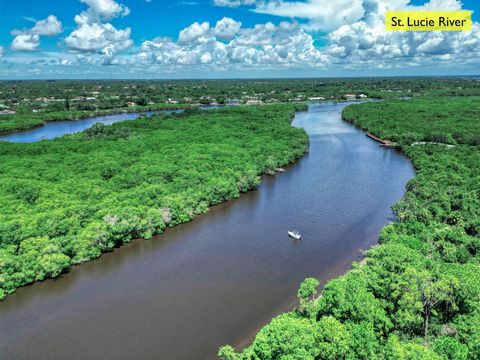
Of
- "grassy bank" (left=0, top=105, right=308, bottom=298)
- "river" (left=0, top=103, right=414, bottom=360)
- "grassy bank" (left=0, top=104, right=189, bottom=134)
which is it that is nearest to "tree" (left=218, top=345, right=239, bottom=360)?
"river" (left=0, top=103, right=414, bottom=360)

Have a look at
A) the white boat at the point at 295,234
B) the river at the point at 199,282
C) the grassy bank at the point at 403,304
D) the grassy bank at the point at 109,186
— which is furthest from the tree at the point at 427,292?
the grassy bank at the point at 109,186

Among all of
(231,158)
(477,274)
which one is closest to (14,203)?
(231,158)

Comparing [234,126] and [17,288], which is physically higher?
[234,126]

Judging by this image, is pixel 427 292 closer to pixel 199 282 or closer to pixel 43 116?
pixel 199 282

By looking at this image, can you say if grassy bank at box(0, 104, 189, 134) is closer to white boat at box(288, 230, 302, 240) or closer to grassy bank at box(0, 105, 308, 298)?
grassy bank at box(0, 105, 308, 298)

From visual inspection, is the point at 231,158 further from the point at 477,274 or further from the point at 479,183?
the point at 477,274

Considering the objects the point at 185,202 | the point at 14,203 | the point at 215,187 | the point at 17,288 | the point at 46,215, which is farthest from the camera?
the point at 215,187

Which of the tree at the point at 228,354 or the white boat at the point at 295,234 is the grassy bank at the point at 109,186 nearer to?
the white boat at the point at 295,234

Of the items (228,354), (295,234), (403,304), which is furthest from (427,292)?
(295,234)
